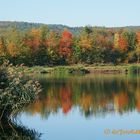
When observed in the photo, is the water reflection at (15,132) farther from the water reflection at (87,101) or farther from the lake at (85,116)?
the water reflection at (87,101)

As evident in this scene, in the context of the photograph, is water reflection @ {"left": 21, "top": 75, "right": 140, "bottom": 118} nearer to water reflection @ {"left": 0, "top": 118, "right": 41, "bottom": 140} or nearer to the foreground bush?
water reflection @ {"left": 0, "top": 118, "right": 41, "bottom": 140}

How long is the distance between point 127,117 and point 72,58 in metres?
70.6

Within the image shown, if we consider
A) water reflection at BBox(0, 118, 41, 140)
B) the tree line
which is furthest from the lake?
the tree line

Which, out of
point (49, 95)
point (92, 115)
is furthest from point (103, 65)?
point (92, 115)

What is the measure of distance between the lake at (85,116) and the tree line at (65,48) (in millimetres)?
46550

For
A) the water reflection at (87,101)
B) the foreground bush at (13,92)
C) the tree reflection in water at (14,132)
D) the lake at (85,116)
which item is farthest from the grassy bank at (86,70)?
the foreground bush at (13,92)

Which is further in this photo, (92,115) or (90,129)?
(92,115)

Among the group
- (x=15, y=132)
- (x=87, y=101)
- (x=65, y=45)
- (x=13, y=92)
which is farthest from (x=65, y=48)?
(x=15, y=132)

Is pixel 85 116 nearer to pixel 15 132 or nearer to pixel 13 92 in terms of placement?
pixel 13 92

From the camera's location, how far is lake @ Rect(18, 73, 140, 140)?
25422 mm

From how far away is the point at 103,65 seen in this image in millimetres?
99875

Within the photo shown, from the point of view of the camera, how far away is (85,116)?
32.2 meters

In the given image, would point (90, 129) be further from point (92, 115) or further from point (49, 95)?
point (49, 95)

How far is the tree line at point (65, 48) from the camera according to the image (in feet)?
312
